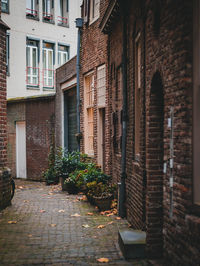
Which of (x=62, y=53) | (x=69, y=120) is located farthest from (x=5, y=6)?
(x=69, y=120)

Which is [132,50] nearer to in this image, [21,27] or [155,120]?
[155,120]

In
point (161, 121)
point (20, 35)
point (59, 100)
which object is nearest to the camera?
point (161, 121)

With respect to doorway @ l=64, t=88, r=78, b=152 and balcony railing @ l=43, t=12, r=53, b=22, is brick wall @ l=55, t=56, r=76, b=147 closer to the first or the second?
doorway @ l=64, t=88, r=78, b=152

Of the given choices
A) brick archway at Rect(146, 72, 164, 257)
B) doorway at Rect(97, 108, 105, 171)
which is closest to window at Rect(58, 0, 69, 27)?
doorway at Rect(97, 108, 105, 171)

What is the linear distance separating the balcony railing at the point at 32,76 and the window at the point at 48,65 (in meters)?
0.50

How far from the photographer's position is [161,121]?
5.54 metres

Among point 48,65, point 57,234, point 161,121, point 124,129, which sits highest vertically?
point 48,65

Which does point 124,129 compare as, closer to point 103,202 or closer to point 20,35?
point 103,202

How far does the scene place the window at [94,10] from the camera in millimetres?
12422

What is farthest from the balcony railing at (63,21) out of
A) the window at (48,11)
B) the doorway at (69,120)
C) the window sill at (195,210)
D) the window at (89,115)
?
the window sill at (195,210)

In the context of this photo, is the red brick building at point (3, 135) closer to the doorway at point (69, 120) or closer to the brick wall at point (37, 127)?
the doorway at point (69, 120)

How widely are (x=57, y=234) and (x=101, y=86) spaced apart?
598cm

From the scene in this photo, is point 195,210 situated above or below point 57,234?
above

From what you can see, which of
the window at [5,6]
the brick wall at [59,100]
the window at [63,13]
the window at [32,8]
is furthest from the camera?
the window at [63,13]
